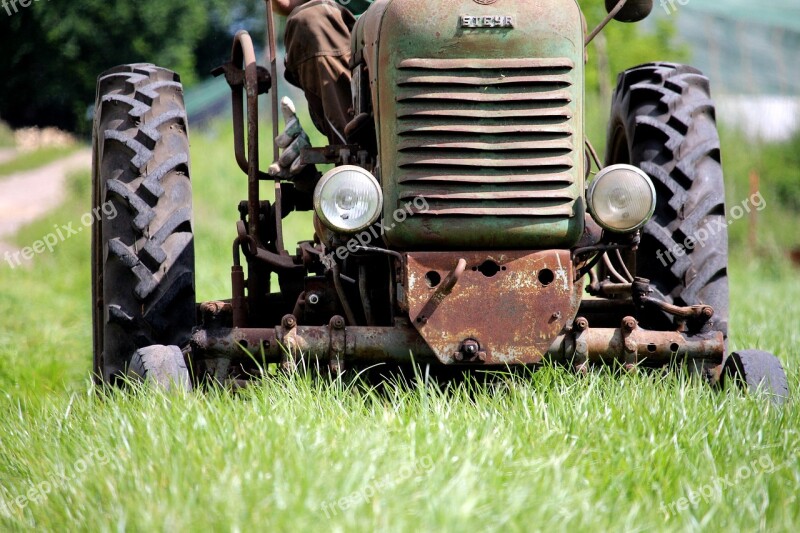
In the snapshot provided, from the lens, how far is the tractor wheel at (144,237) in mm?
4703

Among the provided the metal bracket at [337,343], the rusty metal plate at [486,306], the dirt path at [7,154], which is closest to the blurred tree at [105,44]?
the dirt path at [7,154]

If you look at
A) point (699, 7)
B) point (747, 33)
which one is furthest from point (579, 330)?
point (747, 33)

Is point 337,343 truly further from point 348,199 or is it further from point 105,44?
point 105,44

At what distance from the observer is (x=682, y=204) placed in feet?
15.9

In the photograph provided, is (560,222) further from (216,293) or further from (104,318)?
(216,293)

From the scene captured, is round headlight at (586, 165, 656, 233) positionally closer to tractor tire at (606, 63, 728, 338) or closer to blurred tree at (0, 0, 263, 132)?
tractor tire at (606, 63, 728, 338)

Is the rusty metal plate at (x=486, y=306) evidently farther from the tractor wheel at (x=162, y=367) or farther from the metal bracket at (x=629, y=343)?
the tractor wheel at (x=162, y=367)

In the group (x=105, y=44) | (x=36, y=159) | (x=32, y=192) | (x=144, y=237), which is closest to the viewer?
(x=144, y=237)

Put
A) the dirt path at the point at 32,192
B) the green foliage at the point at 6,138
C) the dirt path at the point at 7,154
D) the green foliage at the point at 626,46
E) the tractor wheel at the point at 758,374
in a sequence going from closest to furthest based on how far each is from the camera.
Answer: the tractor wheel at the point at 758,374
the dirt path at the point at 32,192
the green foliage at the point at 626,46
the dirt path at the point at 7,154
the green foliage at the point at 6,138

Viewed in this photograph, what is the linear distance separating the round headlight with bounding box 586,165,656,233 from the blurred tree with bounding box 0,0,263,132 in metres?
14.6

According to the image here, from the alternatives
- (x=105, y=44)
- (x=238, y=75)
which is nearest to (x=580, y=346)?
(x=238, y=75)

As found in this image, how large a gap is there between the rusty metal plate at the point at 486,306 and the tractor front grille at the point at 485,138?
190 millimetres

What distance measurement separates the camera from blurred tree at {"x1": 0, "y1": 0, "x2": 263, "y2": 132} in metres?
17.8

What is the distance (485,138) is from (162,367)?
4.80ft
